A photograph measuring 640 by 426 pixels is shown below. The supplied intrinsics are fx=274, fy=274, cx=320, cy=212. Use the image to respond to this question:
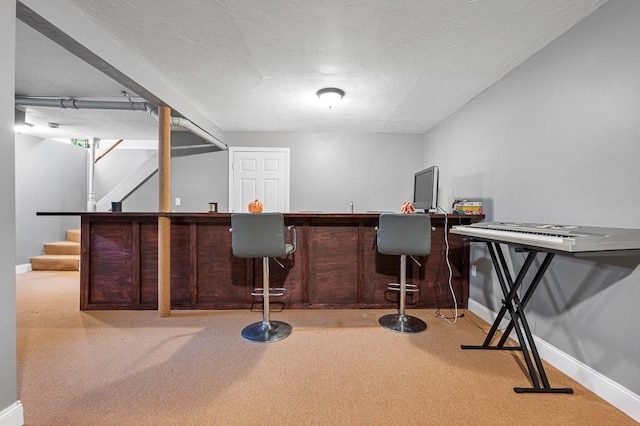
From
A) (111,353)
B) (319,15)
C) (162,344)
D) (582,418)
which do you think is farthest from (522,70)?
(111,353)

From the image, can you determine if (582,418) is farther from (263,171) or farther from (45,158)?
(45,158)

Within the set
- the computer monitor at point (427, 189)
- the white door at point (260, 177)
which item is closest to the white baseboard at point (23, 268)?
the white door at point (260, 177)

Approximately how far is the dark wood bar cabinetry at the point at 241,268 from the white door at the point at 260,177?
1.69m

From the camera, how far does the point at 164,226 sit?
8.85ft

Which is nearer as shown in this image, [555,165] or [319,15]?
[319,15]

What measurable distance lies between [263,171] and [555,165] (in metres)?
3.70

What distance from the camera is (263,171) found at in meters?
4.54

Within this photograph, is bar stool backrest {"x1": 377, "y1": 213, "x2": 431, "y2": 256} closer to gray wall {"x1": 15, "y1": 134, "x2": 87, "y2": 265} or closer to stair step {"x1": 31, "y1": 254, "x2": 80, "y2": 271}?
stair step {"x1": 31, "y1": 254, "x2": 80, "y2": 271}

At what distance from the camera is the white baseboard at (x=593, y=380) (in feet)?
4.65

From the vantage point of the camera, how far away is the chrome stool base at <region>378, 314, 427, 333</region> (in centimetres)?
238

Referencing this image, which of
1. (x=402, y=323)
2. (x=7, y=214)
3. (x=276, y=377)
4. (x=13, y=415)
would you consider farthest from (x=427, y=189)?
(x=13, y=415)

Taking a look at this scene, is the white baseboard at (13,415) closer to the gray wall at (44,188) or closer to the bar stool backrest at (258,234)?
the bar stool backrest at (258,234)

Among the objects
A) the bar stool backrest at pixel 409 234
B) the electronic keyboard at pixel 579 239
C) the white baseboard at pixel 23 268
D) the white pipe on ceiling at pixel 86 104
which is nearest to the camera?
the electronic keyboard at pixel 579 239

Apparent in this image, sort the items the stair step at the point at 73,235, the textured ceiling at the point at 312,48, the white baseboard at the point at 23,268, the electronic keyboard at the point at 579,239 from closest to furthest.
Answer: the electronic keyboard at the point at 579,239 < the textured ceiling at the point at 312,48 < the white baseboard at the point at 23,268 < the stair step at the point at 73,235
